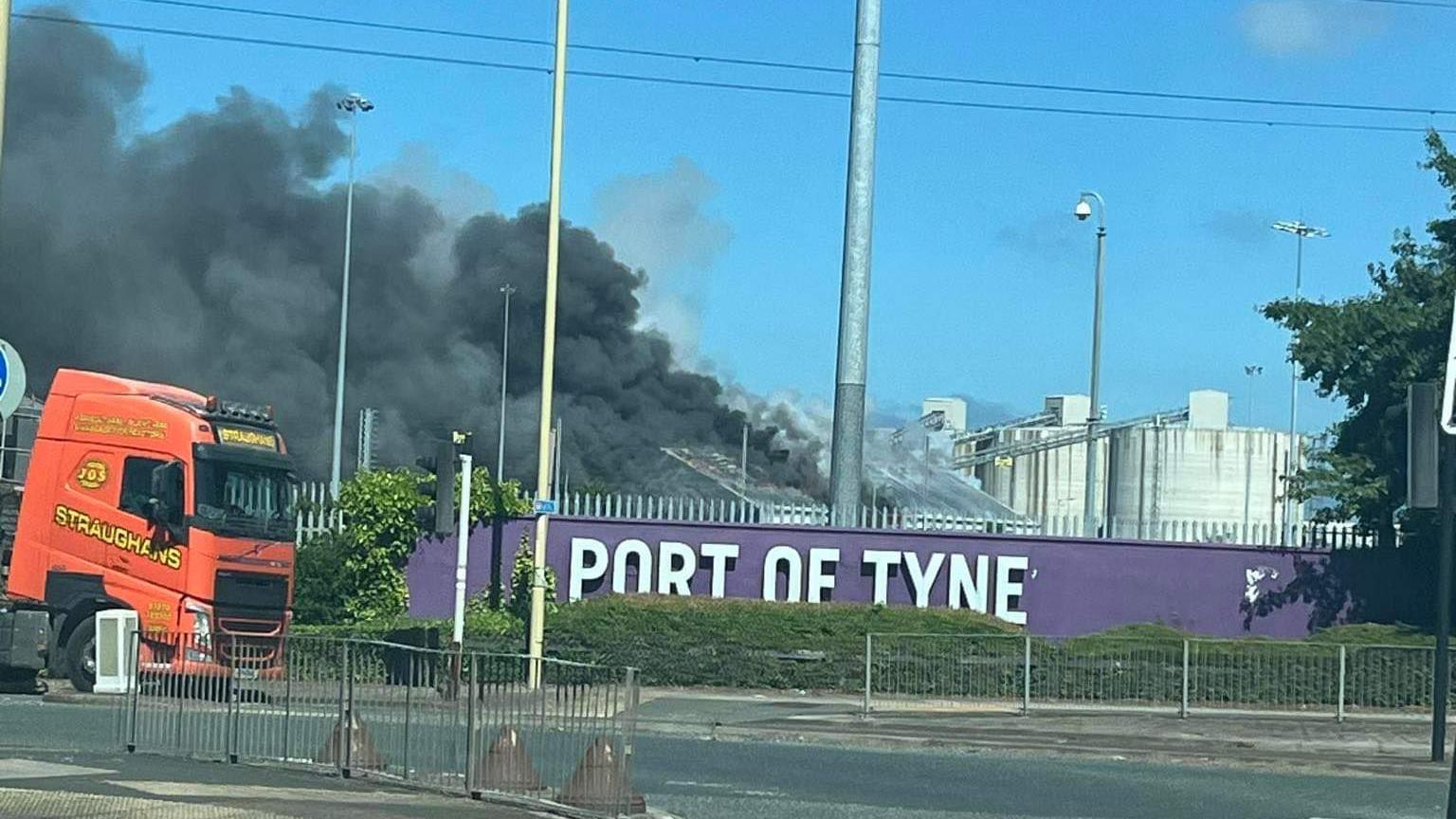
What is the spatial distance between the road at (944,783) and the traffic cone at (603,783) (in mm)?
1110

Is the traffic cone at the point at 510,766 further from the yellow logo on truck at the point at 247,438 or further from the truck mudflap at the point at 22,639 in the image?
the truck mudflap at the point at 22,639

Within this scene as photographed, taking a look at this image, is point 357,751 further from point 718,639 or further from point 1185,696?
point 1185,696

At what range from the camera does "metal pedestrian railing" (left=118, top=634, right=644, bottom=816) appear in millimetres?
12516

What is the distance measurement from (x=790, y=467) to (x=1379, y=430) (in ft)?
120

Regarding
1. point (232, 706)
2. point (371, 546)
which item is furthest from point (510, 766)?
point (371, 546)

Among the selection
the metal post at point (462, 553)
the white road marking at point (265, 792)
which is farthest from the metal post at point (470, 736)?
the metal post at point (462, 553)

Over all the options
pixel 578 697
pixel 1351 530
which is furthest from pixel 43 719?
pixel 1351 530

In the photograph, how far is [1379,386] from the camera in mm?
29969

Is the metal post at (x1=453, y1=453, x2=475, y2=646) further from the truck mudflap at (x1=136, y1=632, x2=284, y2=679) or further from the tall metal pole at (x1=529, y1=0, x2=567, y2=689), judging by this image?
the truck mudflap at (x1=136, y1=632, x2=284, y2=679)

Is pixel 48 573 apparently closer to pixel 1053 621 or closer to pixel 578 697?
pixel 578 697

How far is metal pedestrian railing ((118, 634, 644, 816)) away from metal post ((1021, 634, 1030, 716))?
11.9 m

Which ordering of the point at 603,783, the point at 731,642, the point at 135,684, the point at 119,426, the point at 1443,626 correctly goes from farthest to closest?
the point at 731,642, the point at 119,426, the point at 1443,626, the point at 135,684, the point at 603,783

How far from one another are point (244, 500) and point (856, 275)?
34.7 ft

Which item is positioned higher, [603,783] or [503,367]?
[503,367]
